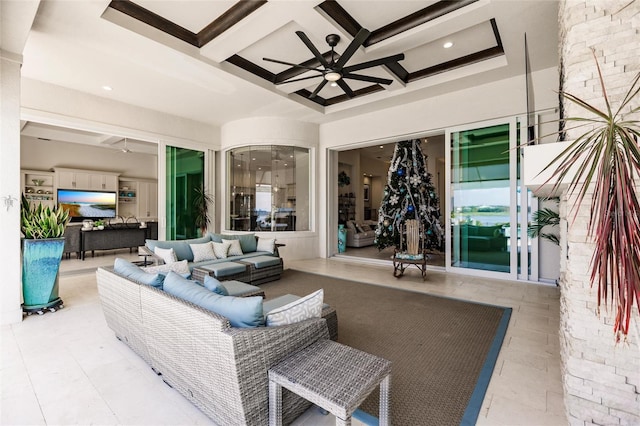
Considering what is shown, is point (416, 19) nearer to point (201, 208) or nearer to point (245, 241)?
point (245, 241)

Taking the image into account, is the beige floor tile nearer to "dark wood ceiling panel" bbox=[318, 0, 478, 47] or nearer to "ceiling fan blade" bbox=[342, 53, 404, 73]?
"ceiling fan blade" bbox=[342, 53, 404, 73]

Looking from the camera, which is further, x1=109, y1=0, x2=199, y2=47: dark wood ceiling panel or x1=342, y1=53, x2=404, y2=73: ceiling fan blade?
x1=342, y1=53, x2=404, y2=73: ceiling fan blade

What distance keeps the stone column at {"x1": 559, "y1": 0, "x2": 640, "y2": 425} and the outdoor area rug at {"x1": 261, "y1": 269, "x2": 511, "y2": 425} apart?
61 cm

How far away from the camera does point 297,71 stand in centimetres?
508

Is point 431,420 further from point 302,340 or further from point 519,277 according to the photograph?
point 519,277

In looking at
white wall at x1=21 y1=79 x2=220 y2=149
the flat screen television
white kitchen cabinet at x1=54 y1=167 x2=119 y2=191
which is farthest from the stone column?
white kitchen cabinet at x1=54 y1=167 x2=119 y2=191

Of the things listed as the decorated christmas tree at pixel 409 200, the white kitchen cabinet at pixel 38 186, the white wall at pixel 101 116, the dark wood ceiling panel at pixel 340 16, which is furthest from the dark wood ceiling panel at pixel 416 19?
the white kitchen cabinet at pixel 38 186

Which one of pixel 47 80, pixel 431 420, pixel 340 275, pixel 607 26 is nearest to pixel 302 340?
pixel 431 420

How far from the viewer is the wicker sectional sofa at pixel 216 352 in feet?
4.85

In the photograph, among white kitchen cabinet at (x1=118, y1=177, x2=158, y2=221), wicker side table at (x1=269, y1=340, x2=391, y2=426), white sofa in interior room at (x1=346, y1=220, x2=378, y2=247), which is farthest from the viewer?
white kitchen cabinet at (x1=118, y1=177, x2=158, y2=221)

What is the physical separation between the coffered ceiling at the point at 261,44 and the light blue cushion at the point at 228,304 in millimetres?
3131

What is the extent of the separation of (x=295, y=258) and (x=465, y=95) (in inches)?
201

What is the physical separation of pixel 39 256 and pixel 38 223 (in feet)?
1.35

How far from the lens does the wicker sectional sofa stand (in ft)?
4.85
